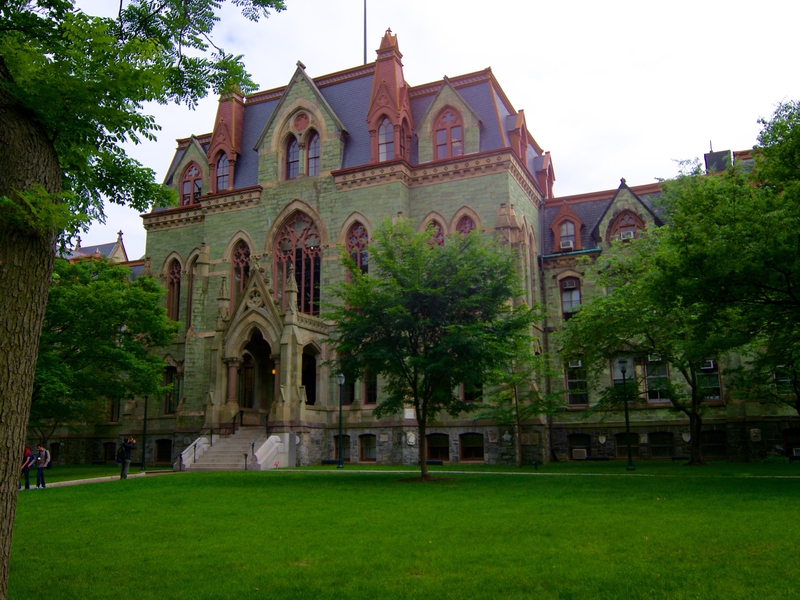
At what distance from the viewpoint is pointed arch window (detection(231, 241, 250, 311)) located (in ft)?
126

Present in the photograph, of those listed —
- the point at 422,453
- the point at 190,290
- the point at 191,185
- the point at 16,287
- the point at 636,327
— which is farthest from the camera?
the point at 191,185

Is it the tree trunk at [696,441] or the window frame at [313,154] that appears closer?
the tree trunk at [696,441]

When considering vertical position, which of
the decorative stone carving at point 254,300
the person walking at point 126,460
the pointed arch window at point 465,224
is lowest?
the person walking at point 126,460

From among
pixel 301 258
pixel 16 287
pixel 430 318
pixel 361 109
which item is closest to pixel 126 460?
pixel 430 318

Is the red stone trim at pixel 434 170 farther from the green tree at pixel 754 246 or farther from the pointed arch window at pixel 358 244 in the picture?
the green tree at pixel 754 246

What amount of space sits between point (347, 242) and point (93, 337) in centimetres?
1280

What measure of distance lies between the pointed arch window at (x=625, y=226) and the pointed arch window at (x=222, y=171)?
69.2 ft

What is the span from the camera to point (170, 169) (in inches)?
1746

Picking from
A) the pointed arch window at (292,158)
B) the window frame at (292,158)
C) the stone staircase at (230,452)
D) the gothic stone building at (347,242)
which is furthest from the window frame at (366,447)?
the pointed arch window at (292,158)

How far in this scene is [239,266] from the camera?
127 feet

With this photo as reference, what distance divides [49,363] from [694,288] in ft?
71.9

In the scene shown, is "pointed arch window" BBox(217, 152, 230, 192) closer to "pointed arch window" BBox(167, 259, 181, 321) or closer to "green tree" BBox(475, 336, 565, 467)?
"pointed arch window" BBox(167, 259, 181, 321)

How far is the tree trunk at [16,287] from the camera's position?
20.8 ft

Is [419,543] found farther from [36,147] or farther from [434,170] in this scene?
[434,170]
